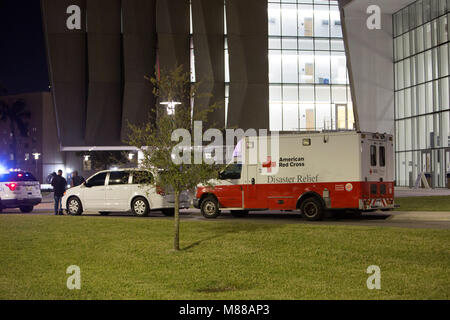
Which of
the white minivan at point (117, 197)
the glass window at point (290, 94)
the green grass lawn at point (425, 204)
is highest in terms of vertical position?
the glass window at point (290, 94)

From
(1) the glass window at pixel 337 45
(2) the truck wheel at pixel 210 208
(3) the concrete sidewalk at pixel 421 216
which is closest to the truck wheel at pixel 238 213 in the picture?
(2) the truck wheel at pixel 210 208

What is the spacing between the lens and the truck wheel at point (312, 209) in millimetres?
19078

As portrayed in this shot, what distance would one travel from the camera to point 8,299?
8.84 metres

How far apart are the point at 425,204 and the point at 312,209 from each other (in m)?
7.88

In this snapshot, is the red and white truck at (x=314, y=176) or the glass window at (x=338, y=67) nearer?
the red and white truck at (x=314, y=176)

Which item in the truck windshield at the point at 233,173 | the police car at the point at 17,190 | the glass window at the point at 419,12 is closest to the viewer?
the truck windshield at the point at 233,173

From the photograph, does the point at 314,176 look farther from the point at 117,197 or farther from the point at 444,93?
the point at 444,93

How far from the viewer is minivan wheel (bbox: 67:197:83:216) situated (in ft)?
77.0

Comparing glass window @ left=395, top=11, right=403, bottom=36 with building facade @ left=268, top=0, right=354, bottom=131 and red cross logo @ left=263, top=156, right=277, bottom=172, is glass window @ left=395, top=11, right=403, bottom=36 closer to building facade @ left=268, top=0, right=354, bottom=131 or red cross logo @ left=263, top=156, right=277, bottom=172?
building facade @ left=268, top=0, right=354, bottom=131

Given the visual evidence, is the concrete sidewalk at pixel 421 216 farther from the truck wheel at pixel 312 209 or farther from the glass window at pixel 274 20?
the glass window at pixel 274 20

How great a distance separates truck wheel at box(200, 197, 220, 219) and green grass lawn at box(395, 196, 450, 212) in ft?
23.5

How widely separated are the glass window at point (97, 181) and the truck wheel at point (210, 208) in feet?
13.6
